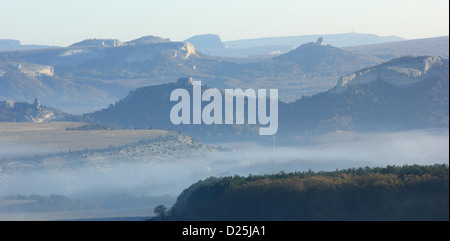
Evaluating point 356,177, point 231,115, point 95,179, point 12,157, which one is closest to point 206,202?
point 356,177

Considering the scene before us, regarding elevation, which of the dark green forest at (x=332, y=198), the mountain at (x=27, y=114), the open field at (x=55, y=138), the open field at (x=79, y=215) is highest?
the dark green forest at (x=332, y=198)

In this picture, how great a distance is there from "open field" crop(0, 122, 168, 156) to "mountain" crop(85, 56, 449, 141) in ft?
108

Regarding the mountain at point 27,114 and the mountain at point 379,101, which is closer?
the mountain at point 379,101

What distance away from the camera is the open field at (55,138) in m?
126

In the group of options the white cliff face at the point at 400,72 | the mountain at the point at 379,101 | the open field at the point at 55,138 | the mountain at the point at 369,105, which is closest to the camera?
the open field at the point at 55,138

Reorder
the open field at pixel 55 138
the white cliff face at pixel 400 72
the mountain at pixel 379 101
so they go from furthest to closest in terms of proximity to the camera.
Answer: the white cliff face at pixel 400 72, the mountain at pixel 379 101, the open field at pixel 55 138

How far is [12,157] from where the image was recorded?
119 metres

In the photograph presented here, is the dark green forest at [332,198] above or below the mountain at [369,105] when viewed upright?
above

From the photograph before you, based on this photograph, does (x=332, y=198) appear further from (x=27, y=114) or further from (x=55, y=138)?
(x=27, y=114)

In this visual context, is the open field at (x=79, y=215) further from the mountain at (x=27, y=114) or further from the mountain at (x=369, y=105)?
the mountain at (x=27, y=114)

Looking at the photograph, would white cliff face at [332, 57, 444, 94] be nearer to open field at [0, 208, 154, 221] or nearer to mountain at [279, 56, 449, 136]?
mountain at [279, 56, 449, 136]

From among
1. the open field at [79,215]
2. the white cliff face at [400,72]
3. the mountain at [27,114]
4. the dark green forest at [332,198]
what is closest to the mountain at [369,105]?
the white cliff face at [400,72]

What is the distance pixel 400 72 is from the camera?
512 feet

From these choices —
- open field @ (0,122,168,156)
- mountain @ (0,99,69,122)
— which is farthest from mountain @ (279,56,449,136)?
mountain @ (0,99,69,122)
